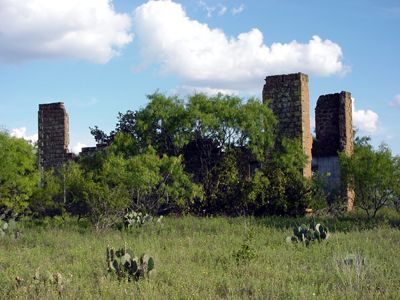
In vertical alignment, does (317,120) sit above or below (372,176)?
above

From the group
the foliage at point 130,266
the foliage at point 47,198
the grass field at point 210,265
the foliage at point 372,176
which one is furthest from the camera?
the foliage at point 47,198

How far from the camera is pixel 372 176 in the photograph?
1728 cm

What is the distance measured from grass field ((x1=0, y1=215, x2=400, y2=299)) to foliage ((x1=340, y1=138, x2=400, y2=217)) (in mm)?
2363

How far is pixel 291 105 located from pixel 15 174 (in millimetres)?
10114

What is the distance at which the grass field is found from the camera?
7203 mm

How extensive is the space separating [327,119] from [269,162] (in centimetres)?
320

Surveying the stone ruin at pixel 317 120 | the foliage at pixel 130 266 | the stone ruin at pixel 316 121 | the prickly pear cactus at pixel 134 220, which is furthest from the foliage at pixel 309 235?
the stone ruin at pixel 317 120

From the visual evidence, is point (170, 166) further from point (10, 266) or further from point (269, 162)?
point (10, 266)

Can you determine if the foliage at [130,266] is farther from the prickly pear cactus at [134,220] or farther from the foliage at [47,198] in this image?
the foliage at [47,198]

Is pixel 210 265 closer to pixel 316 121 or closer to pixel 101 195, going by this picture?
pixel 101 195

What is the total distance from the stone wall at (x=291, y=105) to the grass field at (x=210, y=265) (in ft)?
16.0

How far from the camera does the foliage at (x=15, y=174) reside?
64.6 ft

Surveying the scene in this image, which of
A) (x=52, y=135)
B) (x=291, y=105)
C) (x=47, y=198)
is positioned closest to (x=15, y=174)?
(x=47, y=198)

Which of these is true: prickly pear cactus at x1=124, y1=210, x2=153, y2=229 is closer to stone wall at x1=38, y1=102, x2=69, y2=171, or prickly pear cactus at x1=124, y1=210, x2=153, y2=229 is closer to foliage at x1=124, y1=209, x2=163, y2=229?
foliage at x1=124, y1=209, x2=163, y2=229
